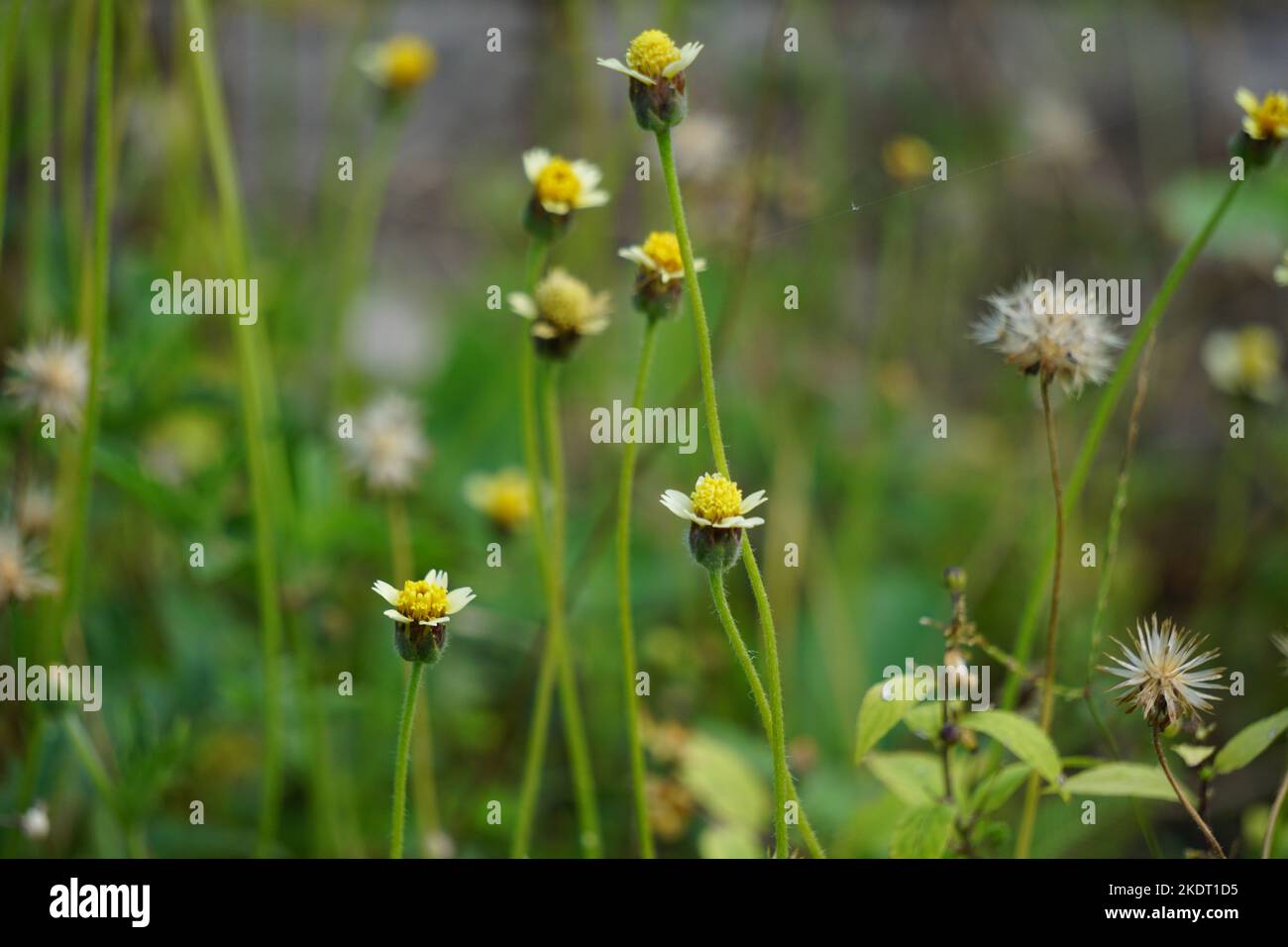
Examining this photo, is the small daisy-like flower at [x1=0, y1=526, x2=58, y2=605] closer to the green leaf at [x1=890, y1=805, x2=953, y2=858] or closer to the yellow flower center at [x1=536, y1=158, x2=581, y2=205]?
the yellow flower center at [x1=536, y1=158, x2=581, y2=205]

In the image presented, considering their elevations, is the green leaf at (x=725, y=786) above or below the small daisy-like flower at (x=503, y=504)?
below

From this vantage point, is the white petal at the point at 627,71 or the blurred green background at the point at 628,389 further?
the blurred green background at the point at 628,389

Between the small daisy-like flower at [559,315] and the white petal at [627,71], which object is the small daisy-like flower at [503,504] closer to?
the small daisy-like flower at [559,315]

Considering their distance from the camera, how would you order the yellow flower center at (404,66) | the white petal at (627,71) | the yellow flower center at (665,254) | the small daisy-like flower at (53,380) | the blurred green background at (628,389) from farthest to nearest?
1. the yellow flower center at (404,66)
2. the blurred green background at (628,389)
3. the small daisy-like flower at (53,380)
4. the yellow flower center at (665,254)
5. the white petal at (627,71)

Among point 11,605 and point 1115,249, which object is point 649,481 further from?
point 1115,249

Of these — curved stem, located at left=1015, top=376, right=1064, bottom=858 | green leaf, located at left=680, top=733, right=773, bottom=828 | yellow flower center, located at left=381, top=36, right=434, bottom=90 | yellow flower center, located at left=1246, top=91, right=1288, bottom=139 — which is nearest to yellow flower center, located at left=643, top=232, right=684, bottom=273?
curved stem, located at left=1015, top=376, right=1064, bottom=858

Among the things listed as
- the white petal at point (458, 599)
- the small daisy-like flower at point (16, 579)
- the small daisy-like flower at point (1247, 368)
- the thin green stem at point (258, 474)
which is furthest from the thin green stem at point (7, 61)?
the small daisy-like flower at point (1247, 368)
